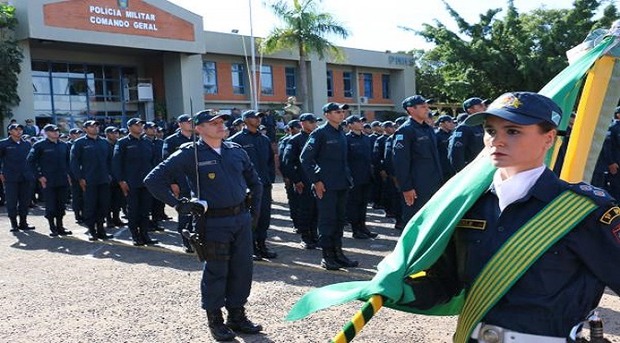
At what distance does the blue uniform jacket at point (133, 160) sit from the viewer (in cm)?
951

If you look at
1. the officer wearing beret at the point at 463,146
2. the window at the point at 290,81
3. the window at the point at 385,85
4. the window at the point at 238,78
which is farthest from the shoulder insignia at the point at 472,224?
the window at the point at 385,85

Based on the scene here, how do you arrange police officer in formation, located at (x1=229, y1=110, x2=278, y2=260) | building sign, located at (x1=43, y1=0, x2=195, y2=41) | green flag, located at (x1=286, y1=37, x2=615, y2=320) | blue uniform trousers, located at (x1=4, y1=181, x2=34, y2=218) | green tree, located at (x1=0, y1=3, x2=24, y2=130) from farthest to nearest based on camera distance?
1. building sign, located at (x1=43, y1=0, x2=195, y2=41)
2. green tree, located at (x1=0, y1=3, x2=24, y2=130)
3. blue uniform trousers, located at (x1=4, y1=181, x2=34, y2=218)
4. police officer in formation, located at (x1=229, y1=110, x2=278, y2=260)
5. green flag, located at (x1=286, y1=37, x2=615, y2=320)

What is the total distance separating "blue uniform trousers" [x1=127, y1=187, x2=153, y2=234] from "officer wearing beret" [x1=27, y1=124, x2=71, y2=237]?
2.14m

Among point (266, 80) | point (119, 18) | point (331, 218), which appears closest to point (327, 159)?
point (331, 218)

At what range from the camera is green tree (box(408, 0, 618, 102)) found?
29.8 m

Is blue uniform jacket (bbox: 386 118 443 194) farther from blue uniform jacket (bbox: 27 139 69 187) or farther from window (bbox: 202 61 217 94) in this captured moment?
window (bbox: 202 61 217 94)

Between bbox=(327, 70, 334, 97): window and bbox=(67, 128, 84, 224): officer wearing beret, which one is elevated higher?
bbox=(327, 70, 334, 97): window

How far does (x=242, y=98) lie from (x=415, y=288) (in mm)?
32016

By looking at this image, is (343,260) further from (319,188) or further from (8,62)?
(8,62)

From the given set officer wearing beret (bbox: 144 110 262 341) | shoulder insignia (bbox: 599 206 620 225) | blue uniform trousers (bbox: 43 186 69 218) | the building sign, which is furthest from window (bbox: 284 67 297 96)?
shoulder insignia (bbox: 599 206 620 225)

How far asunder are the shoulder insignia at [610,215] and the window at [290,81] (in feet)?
113

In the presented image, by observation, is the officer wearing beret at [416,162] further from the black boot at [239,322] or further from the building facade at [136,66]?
the building facade at [136,66]

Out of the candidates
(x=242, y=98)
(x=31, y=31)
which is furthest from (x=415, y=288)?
(x=242, y=98)

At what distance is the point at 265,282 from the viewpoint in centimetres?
655
